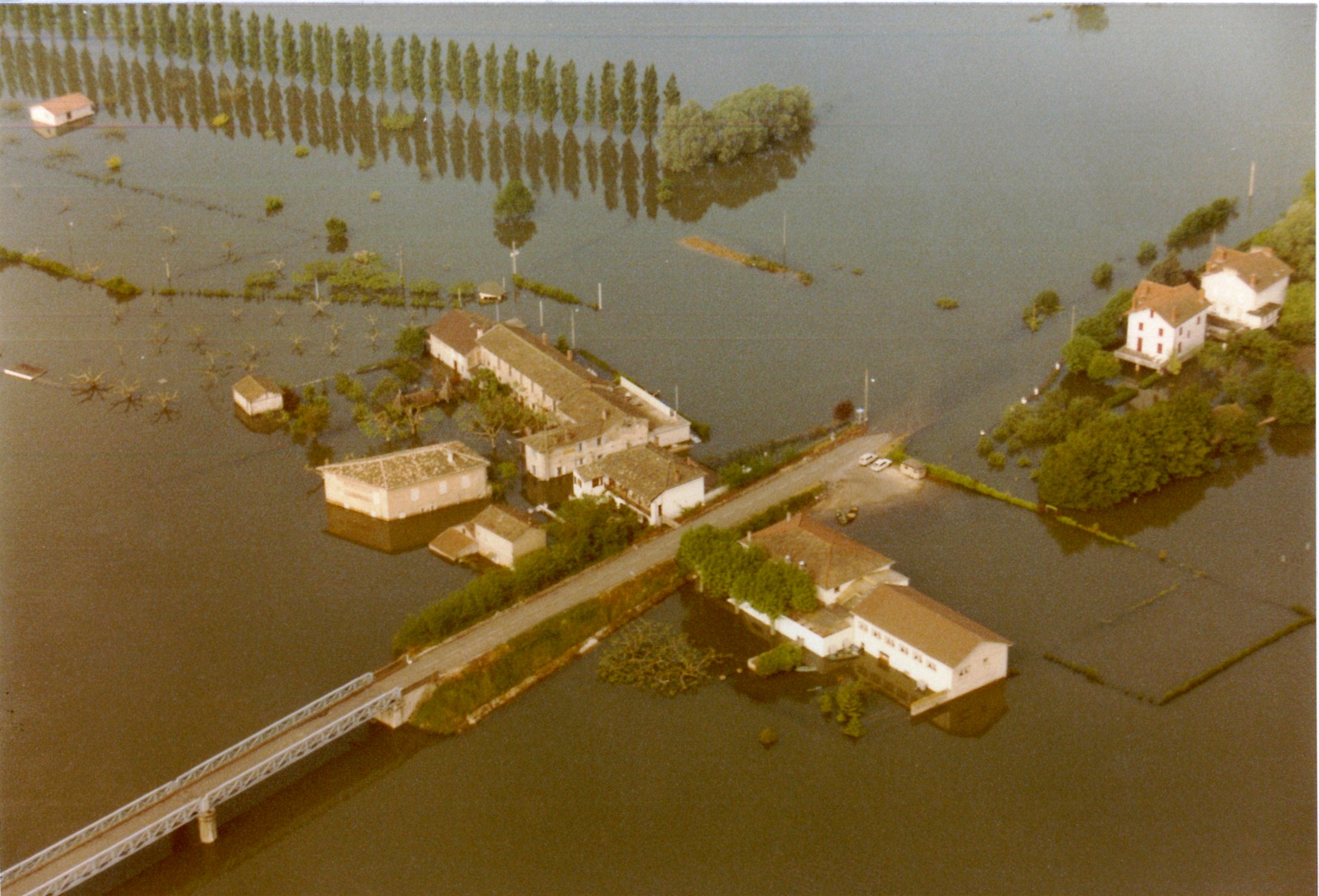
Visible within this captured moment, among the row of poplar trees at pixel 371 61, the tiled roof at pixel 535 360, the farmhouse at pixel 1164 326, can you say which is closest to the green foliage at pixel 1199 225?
the farmhouse at pixel 1164 326

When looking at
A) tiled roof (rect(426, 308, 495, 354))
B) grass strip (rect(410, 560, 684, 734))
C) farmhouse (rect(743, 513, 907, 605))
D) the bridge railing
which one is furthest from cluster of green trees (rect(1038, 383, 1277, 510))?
the bridge railing

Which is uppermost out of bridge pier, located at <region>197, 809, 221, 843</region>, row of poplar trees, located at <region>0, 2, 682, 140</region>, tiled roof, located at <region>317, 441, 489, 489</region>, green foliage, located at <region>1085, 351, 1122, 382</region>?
row of poplar trees, located at <region>0, 2, 682, 140</region>

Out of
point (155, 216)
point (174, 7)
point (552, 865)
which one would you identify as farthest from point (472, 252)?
point (174, 7)

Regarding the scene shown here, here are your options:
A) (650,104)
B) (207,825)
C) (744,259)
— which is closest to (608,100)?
(650,104)

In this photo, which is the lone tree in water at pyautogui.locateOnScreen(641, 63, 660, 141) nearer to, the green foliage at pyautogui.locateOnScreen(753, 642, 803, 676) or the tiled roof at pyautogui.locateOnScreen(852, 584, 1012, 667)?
the tiled roof at pyautogui.locateOnScreen(852, 584, 1012, 667)

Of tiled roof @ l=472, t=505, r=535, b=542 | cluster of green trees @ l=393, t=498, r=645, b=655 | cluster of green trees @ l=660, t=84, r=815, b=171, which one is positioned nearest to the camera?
cluster of green trees @ l=393, t=498, r=645, b=655
